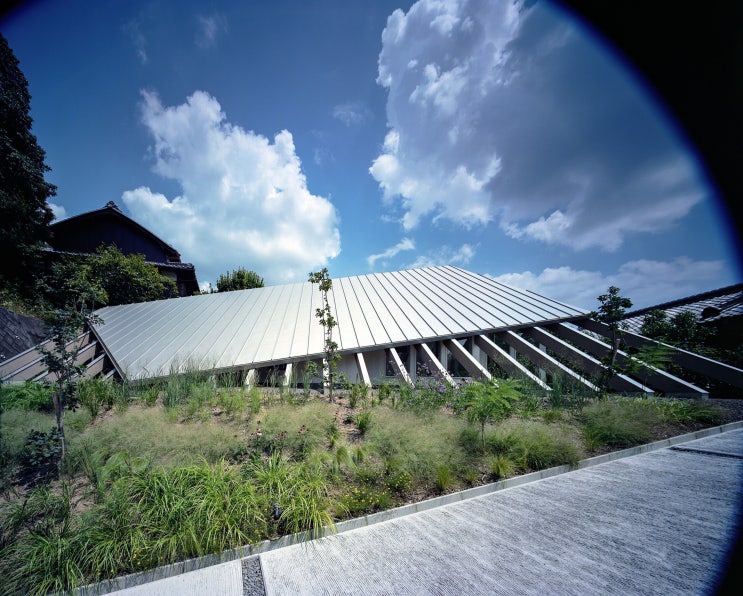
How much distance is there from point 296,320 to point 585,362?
9.02 metres

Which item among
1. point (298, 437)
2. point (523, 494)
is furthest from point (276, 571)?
point (523, 494)

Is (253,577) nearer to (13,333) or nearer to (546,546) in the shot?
(546,546)

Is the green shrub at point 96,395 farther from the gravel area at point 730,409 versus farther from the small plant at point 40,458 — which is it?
the gravel area at point 730,409

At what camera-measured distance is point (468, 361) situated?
7.36 m

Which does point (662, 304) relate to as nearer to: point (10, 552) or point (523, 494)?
point (523, 494)

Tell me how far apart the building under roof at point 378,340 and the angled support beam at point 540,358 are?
0.03 m

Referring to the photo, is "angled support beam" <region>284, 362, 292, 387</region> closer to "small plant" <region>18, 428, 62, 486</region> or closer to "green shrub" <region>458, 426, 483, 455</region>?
"small plant" <region>18, 428, 62, 486</region>

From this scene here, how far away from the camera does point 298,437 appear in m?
4.15

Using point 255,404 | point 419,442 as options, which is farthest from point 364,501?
point 255,404

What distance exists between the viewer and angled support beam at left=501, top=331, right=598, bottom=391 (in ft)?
22.2

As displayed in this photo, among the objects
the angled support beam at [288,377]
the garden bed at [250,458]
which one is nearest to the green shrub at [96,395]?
the garden bed at [250,458]

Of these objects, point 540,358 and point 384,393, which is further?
point 540,358

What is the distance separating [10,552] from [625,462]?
7303 mm

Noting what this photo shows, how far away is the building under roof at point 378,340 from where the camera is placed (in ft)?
22.7
